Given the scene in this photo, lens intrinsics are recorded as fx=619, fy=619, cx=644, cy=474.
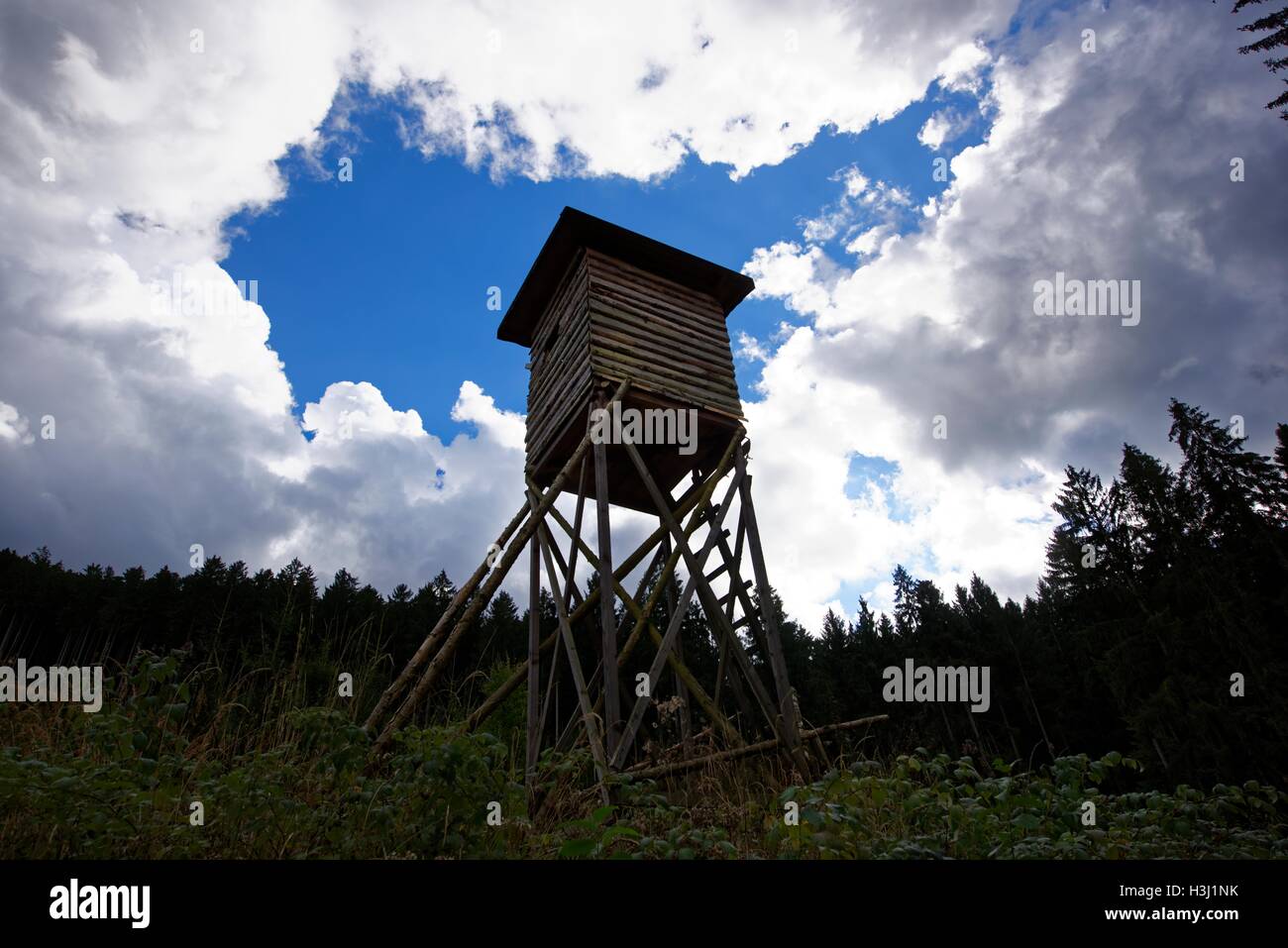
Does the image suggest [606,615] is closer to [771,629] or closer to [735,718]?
[771,629]

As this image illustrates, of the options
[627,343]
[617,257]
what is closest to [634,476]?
[627,343]

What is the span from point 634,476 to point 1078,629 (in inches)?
1213

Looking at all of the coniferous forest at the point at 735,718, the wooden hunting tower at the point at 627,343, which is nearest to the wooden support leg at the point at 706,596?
the coniferous forest at the point at 735,718

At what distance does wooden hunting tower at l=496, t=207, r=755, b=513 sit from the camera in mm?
7953

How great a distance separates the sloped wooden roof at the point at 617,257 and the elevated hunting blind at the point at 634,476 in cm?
2

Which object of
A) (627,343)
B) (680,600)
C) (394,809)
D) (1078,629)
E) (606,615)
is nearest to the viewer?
(394,809)

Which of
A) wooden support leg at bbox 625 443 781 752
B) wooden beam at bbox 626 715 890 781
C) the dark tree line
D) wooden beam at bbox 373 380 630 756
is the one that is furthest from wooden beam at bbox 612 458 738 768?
the dark tree line

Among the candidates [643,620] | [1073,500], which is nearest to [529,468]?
[643,620]

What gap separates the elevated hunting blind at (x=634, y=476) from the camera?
255 inches

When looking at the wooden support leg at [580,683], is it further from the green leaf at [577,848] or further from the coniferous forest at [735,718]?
the green leaf at [577,848]

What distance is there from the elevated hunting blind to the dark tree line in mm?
5394

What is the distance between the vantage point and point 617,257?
8930 mm

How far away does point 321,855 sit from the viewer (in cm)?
298

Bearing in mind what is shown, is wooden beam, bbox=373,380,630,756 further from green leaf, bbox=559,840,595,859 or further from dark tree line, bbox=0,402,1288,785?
dark tree line, bbox=0,402,1288,785
